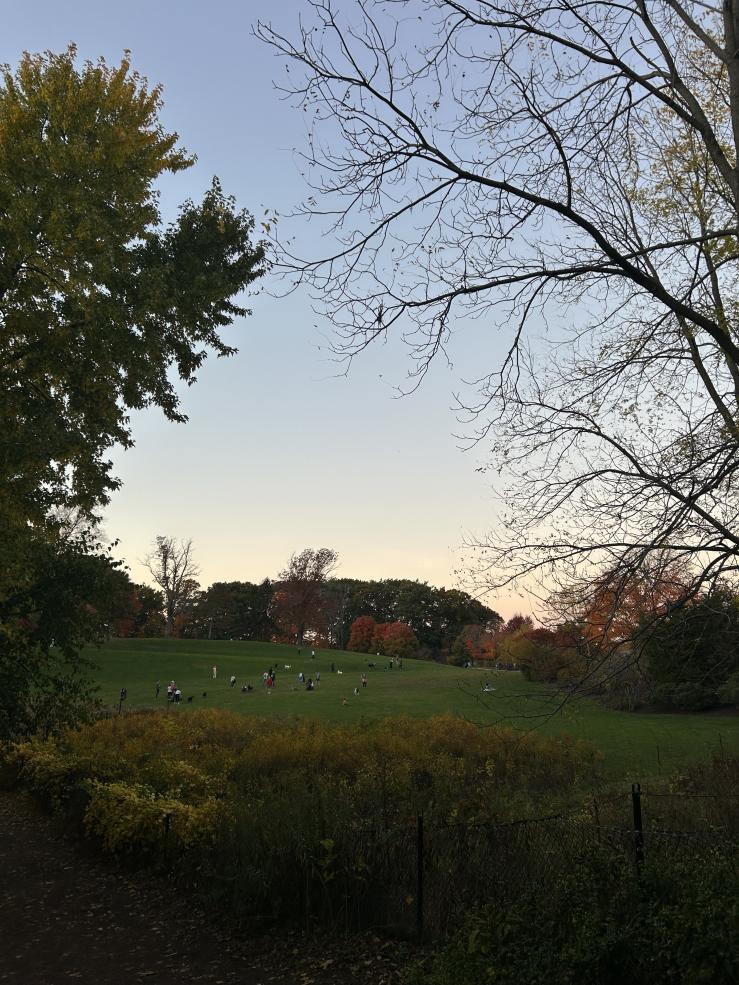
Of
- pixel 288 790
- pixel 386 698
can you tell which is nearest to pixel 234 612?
pixel 386 698

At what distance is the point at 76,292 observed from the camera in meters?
10.8

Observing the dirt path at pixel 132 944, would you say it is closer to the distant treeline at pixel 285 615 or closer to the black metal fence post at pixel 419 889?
the black metal fence post at pixel 419 889

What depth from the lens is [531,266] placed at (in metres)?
6.25

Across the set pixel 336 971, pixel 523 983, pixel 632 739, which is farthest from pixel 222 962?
pixel 632 739

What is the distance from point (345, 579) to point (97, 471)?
310ft

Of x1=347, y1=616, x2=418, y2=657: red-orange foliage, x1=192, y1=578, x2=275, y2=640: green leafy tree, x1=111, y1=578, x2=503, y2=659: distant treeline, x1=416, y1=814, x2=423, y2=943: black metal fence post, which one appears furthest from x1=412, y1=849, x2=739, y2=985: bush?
x1=192, y1=578, x2=275, y2=640: green leafy tree

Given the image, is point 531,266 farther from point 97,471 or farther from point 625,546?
point 97,471

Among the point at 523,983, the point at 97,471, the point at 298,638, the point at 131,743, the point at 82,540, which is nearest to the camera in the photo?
the point at 523,983

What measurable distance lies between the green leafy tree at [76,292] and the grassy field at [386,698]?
7.34 meters

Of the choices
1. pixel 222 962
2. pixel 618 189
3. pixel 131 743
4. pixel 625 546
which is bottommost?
pixel 222 962

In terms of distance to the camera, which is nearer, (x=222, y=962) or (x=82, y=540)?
(x=222, y=962)

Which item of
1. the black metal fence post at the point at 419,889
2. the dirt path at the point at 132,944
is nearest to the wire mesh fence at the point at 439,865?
the black metal fence post at the point at 419,889

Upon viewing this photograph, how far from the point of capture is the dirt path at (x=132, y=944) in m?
6.37

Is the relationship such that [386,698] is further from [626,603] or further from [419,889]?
[626,603]
